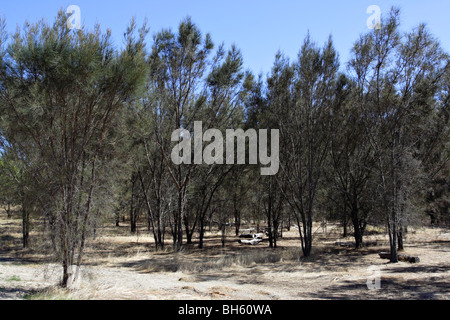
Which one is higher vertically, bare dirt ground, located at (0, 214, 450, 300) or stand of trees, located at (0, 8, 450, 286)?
stand of trees, located at (0, 8, 450, 286)

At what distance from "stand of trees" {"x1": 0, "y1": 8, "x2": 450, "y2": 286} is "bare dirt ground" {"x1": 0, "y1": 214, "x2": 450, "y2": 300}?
1095 millimetres

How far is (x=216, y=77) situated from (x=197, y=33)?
2296mm

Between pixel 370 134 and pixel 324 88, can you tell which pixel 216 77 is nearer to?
pixel 324 88

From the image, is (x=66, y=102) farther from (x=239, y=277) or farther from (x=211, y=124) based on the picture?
(x=211, y=124)

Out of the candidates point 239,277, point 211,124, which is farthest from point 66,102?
point 211,124

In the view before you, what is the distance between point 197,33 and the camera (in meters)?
16.8

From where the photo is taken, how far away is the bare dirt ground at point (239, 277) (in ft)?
27.7

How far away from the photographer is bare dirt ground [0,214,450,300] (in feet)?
27.7

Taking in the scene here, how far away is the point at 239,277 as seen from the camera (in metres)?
12.2

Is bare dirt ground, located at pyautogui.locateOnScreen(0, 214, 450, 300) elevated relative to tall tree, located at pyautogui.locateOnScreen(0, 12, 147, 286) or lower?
lower

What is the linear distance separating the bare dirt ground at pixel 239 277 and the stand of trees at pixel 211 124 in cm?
110

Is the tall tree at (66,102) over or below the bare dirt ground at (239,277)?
over

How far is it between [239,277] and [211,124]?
9.39 metres
